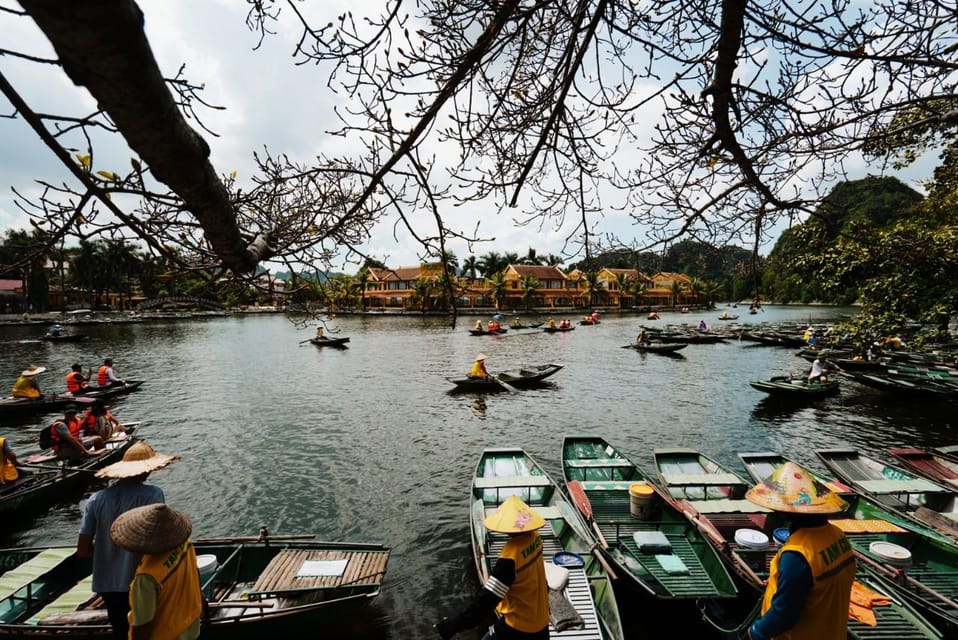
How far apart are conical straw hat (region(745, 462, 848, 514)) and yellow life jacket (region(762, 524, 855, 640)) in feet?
0.46

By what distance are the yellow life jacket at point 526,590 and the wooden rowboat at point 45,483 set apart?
1039 centimetres

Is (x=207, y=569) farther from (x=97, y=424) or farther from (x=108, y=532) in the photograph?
(x=97, y=424)

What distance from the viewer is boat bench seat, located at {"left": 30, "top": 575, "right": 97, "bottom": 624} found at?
5633 mm

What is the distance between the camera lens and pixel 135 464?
14.8ft

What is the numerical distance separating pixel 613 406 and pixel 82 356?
110 ft

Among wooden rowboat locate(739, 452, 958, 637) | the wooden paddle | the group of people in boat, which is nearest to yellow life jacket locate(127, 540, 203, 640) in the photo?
the wooden paddle

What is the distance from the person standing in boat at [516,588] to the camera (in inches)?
155

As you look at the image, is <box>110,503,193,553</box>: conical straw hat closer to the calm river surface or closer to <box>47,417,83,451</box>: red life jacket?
the calm river surface

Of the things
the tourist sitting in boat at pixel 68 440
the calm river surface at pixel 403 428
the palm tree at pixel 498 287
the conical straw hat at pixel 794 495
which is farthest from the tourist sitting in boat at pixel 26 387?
the palm tree at pixel 498 287

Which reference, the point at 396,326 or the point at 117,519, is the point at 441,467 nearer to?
the point at 117,519

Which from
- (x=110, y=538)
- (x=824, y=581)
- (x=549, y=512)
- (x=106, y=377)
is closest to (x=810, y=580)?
(x=824, y=581)

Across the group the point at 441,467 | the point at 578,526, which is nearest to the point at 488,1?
the point at 578,526

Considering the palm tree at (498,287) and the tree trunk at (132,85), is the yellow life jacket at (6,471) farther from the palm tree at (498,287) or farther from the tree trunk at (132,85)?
the palm tree at (498,287)

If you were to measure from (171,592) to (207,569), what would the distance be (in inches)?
122
